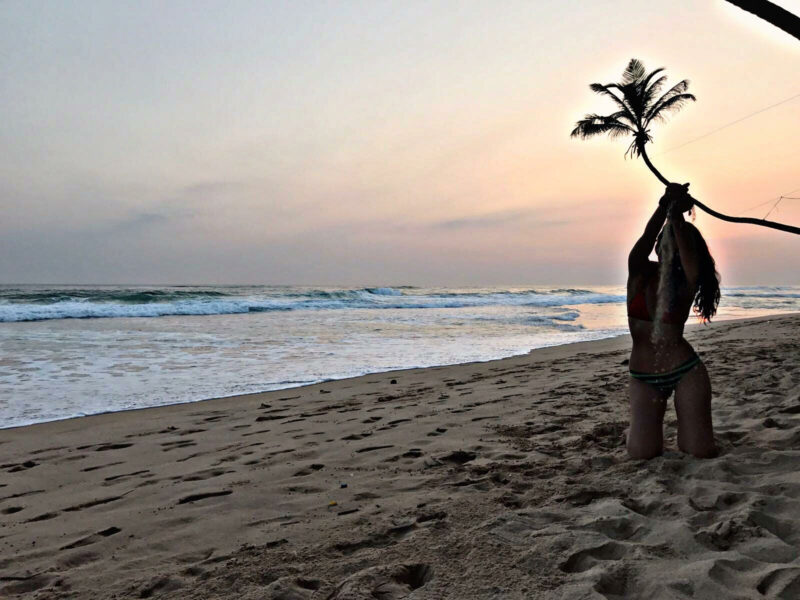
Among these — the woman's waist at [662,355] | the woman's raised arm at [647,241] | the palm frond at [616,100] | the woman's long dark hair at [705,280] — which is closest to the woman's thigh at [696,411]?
the woman's waist at [662,355]

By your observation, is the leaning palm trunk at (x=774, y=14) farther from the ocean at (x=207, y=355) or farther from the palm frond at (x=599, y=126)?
the palm frond at (x=599, y=126)

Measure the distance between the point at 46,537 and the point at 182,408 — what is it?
340 centimetres

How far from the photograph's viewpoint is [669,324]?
127 inches

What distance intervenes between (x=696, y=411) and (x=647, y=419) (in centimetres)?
29

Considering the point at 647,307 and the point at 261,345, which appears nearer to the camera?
the point at 647,307

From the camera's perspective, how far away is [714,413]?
436cm

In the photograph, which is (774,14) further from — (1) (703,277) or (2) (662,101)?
(2) (662,101)

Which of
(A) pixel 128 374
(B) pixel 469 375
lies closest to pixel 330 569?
(B) pixel 469 375

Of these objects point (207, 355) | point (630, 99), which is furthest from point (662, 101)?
point (207, 355)

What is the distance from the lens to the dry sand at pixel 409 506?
2139 mm

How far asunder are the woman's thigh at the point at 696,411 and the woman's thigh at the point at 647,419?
0.12 meters

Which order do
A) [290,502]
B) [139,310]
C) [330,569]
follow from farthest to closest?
[139,310], [290,502], [330,569]

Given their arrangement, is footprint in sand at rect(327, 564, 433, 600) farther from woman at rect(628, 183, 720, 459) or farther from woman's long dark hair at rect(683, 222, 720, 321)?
woman's long dark hair at rect(683, 222, 720, 321)

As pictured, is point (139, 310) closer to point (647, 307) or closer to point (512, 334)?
point (512, 334)
